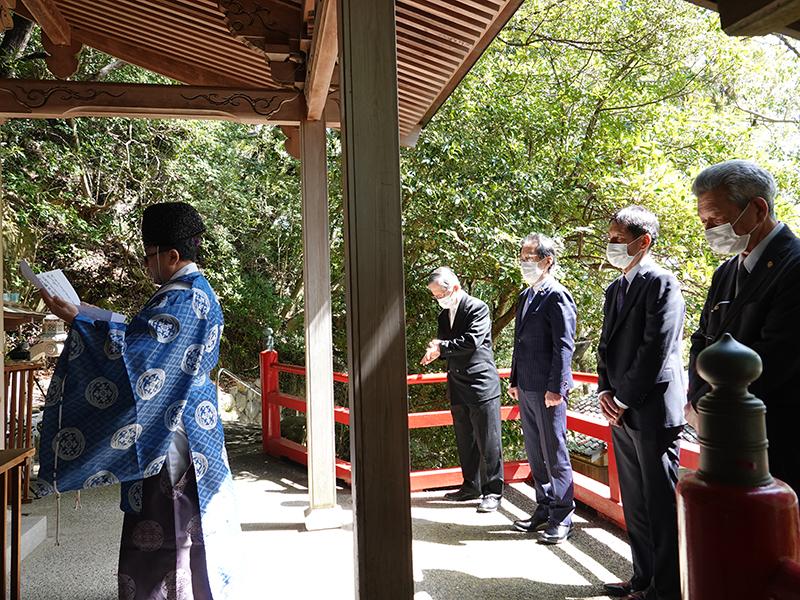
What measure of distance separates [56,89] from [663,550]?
4.22 meters

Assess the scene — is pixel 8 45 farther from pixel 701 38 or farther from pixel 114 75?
pixel 701 38

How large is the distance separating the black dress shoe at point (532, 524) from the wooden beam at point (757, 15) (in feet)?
10.4

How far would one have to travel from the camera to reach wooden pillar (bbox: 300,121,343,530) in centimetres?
403

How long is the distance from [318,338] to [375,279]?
257 cm

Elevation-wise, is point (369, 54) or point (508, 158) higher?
point (508, 158)

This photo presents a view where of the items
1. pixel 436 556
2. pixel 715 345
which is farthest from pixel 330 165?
pixel 715 345

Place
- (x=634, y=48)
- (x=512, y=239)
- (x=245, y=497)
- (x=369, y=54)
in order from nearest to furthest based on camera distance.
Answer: (x=369, y=54) < (x=245, y=497) < (x=512, y=239) < (x=634, y=48)

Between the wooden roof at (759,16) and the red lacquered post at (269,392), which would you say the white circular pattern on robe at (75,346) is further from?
the red lacquered post at (269,392)

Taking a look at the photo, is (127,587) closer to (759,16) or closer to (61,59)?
(759,16)

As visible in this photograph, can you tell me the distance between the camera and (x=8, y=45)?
7395mm

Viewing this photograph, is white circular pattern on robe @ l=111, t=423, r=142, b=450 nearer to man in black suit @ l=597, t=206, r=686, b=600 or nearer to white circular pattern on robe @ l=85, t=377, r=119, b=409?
white circular pattern on robe @ l=85, t=377, r=119, b=409

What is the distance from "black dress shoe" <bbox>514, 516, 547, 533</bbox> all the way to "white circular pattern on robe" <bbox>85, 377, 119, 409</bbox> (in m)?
2.66

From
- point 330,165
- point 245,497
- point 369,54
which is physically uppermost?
point 330,165

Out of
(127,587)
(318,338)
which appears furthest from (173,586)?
(318,338)
